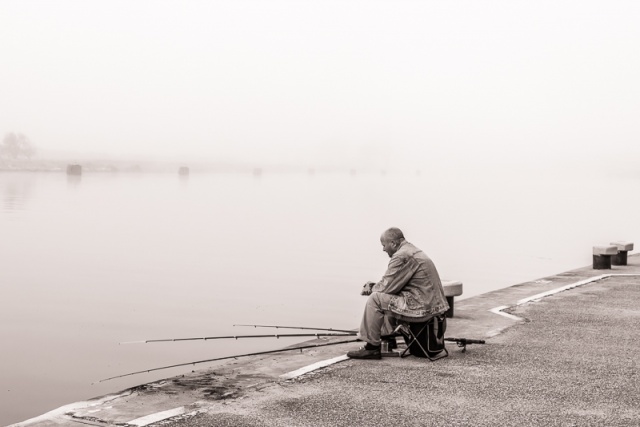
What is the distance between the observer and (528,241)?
44.9 m

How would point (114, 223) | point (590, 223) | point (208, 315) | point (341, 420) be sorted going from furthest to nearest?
point (590, 223) → point (114, 223) → point (208, 315) → point (341, 420)

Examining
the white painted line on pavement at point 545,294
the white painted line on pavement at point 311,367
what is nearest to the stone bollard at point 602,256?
A: the white painted line on pavement at point 545,294

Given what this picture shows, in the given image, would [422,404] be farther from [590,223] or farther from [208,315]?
[590,223]

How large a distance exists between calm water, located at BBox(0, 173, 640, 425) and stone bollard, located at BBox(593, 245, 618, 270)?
16.7 feet

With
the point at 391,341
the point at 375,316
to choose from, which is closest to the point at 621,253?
the point at 391,341

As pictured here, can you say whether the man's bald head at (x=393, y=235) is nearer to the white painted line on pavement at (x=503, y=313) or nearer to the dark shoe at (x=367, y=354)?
the dark shoe at (x=367, y=354)

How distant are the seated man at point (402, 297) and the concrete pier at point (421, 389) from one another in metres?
0.31

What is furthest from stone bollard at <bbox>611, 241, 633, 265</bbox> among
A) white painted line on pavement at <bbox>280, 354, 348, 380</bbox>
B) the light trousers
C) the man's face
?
white painted line on pavement at <bbox>280, 354, 348, 380</bbox>

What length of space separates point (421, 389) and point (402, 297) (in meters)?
1.49

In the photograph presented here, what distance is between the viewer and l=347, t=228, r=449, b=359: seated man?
350 inches

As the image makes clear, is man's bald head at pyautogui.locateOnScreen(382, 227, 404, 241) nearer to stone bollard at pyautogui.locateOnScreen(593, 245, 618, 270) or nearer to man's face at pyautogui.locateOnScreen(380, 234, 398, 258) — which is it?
man's face at pyautogui.locateOnScreen(380, 234, 398, 258)

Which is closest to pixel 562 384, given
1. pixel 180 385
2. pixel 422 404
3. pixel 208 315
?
pixel 422 404

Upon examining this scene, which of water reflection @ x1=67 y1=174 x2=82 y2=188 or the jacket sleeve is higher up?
water reflection @ x1=67 y1=174 x2=82 y2=188

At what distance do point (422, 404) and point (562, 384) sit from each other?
1703 millimetres
